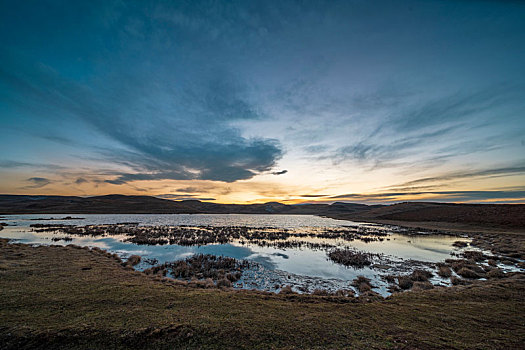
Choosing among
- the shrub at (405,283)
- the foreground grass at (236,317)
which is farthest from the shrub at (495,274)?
the shrub at (405,283)

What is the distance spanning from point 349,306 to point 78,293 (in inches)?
532

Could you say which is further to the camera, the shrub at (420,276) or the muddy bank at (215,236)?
the muddy bank at (215,236)

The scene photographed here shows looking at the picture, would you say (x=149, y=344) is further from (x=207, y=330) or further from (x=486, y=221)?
(x=486, y=221)

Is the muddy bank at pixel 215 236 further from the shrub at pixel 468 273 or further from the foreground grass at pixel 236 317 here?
the foreground grass at pixel 236 317

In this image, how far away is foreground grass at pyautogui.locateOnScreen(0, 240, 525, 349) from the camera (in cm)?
688

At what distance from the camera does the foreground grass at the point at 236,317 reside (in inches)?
271

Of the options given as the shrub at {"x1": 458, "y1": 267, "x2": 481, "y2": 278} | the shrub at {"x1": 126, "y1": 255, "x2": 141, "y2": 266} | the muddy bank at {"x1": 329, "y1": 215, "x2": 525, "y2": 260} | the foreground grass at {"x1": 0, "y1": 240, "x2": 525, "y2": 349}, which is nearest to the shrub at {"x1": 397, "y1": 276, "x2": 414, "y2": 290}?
the foreground grass at {"x1": 0, "y1": 240, "x2": 525, "y2": 349}

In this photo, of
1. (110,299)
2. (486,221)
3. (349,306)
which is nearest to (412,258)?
(349,306)

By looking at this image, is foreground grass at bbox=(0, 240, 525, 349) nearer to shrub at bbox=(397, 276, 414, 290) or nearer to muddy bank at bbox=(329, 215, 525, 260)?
shrub at bbox=(397, 276, 414, 290)

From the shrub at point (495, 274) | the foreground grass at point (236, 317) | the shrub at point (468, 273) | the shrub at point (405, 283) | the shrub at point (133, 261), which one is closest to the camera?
the foreground grass at point (236, 317)

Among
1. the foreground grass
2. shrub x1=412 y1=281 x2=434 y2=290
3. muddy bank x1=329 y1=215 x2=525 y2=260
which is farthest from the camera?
muddy bank x1=329 y1=215 x2=525 y2=260

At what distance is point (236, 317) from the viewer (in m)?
8.40

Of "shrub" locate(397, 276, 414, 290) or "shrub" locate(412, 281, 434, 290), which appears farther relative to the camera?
"shrub" locate(397, 276, 414, 290)

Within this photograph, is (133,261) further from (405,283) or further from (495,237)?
(495,237)
